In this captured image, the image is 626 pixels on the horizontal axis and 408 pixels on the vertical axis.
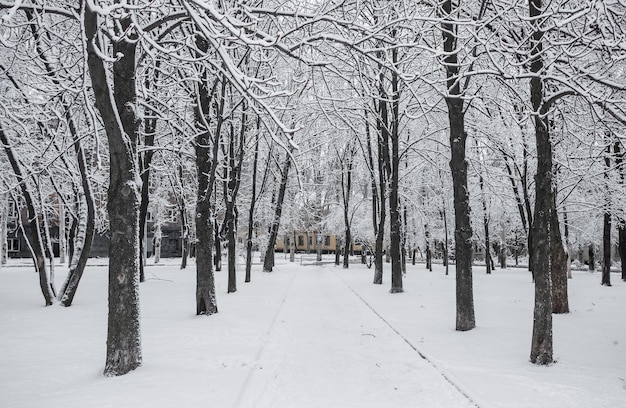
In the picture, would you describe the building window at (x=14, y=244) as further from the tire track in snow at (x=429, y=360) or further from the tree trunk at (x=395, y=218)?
the tire track in snow at (x=429, y=360)

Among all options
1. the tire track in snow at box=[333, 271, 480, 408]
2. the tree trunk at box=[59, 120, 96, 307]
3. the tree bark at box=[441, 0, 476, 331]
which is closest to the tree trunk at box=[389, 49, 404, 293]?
the tire track in snow at box=[333, 271, 480, 408]

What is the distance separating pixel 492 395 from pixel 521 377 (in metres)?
1.00

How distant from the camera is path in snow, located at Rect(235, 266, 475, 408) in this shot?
4.92m

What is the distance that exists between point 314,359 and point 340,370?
67 cm

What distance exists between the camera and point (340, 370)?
6141 millimetres

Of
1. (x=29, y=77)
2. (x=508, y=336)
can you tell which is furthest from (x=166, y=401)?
(x=29, y=77)

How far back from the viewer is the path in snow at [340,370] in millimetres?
4922

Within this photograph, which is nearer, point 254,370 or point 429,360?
point 254,370

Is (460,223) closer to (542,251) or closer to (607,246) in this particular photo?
(542,251)

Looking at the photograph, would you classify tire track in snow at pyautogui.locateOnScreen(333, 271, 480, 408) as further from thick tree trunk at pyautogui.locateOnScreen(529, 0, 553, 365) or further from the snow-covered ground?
thick tree trunk at pyautogui.locateOnScreen(529, 0, 553, 365)

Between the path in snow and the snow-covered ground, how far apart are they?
2cm

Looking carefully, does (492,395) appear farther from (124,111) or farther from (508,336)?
(124,111)

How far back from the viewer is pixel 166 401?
4.75 m

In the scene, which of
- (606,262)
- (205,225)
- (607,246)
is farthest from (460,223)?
(607,246)
